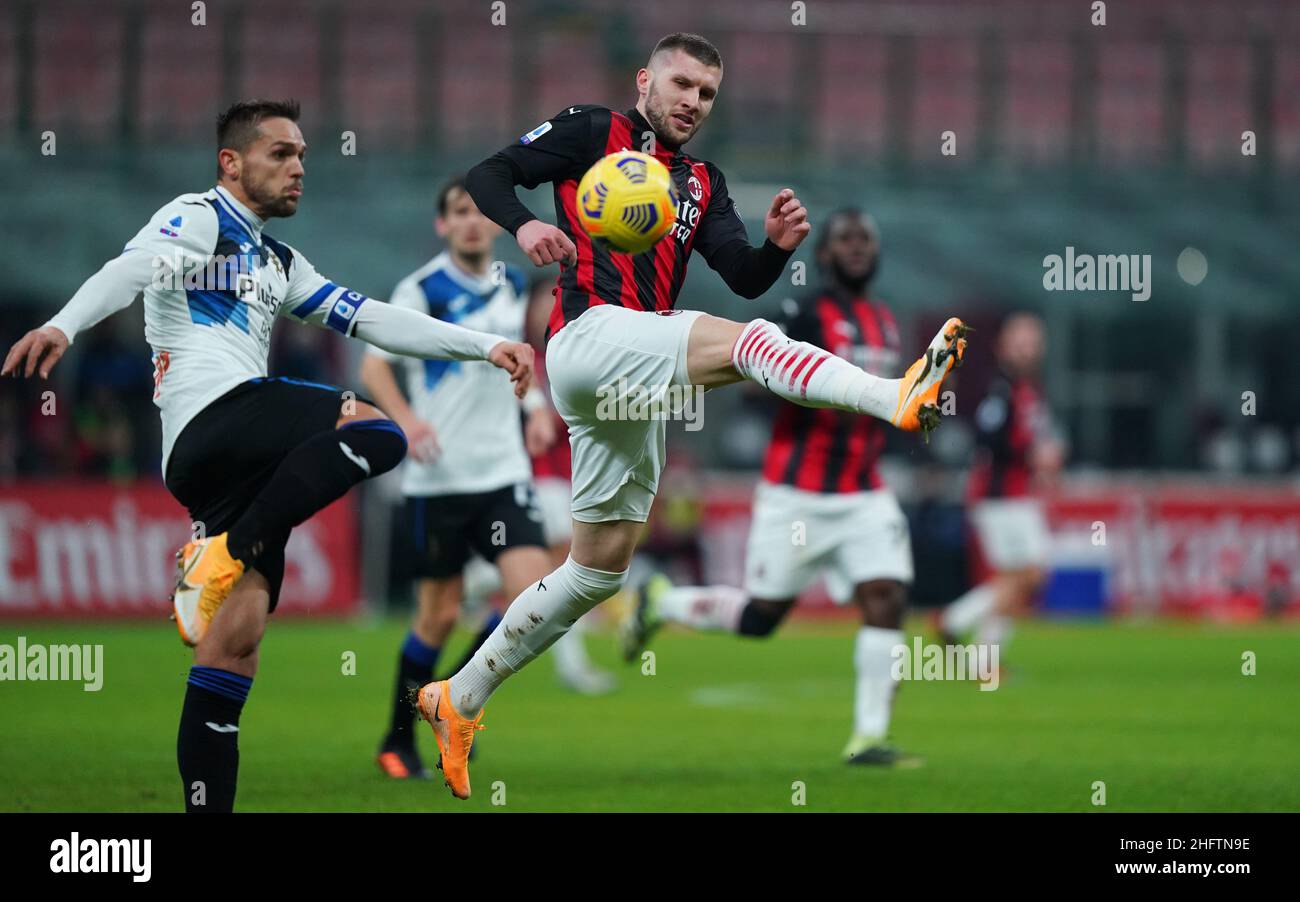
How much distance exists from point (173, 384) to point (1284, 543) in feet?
52.1

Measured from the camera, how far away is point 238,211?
19.6ft

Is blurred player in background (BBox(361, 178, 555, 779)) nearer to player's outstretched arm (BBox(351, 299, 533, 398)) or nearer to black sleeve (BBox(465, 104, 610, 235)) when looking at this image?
player's outstretched arm (BBox(351, 299, 533, 398))

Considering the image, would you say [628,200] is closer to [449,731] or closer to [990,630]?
[449,731]

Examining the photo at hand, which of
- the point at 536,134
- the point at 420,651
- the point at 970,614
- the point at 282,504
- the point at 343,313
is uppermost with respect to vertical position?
the point at 536,134

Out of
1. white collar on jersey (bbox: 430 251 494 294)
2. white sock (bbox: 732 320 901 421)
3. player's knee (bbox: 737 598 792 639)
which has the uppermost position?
white collar on jersey (bbox: 430 251 494 294)

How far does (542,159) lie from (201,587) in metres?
1.87

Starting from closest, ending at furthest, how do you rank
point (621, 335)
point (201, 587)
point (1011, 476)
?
1. point (201, 587)
2. point (621, 335)
3. point (1011, 476)

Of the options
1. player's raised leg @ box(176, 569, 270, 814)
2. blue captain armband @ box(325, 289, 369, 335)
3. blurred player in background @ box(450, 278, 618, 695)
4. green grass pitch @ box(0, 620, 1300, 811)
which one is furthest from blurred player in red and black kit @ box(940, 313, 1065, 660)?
player's raised leg @ box(176, 569, 270, 814)

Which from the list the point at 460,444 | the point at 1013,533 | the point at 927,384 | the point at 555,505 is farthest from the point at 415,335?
the point at 1013,533

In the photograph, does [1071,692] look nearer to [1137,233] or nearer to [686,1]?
[1137,233]

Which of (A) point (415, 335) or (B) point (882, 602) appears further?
(B) point (882, 602)

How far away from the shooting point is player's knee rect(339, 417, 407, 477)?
567 centimetres

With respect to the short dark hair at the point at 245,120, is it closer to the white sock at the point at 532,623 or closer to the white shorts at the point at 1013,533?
the white sock at the point at 532,623
